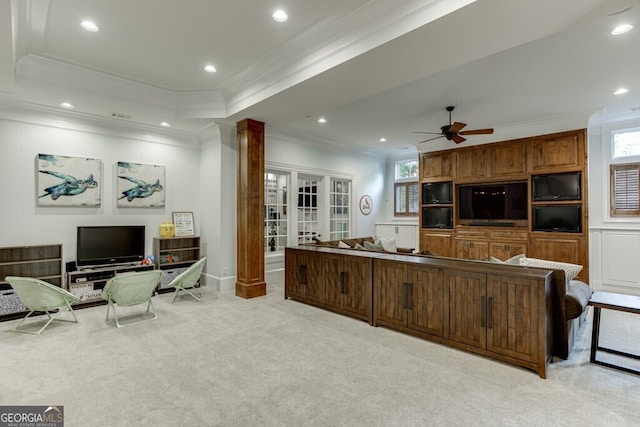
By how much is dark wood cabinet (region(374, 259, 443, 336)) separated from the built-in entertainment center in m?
2.83

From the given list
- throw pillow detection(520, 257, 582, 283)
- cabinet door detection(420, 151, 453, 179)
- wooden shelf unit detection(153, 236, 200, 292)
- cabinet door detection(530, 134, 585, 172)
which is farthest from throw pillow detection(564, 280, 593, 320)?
wooden shelf unit detection(153, 236, 200, 292)

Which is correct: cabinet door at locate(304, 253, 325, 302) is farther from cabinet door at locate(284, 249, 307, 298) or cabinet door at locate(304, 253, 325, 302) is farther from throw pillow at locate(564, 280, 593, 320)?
throw pillow at locate(564, 280, 593, 320)

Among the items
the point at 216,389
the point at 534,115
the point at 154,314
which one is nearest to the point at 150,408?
the point at 216,389

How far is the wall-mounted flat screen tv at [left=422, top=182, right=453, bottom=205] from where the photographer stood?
7.17 metres

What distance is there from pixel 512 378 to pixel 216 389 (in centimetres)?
243

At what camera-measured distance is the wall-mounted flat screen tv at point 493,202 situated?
6.23m

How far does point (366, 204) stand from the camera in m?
8.40

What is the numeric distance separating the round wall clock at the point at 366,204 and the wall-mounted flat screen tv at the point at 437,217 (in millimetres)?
1493

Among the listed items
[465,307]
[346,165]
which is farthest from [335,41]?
[346,165]

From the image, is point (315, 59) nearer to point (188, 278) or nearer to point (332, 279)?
point (332, 279)

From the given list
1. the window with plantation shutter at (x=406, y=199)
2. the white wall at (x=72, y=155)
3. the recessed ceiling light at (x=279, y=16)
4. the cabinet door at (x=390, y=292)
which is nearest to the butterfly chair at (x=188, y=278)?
the white wall at (x=72, y=155)

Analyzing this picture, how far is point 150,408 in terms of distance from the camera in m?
2.22

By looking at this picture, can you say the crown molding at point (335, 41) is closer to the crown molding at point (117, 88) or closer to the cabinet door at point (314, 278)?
the crown molding at point (117, 88)

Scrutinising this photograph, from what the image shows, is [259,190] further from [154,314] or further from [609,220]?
[609,220]
